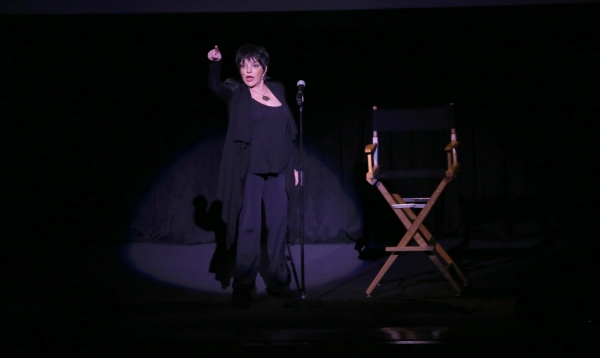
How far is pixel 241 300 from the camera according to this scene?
2805mm

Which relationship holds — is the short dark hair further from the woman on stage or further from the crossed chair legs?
the crossed chair legs

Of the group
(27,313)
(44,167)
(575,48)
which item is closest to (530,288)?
(27,313)

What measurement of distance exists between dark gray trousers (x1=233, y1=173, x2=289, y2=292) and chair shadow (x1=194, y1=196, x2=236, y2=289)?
62 cm

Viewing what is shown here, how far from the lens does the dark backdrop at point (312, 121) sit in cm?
488

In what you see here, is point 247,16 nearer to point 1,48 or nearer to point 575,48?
point 1,48

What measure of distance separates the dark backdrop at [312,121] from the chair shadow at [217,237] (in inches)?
0.9

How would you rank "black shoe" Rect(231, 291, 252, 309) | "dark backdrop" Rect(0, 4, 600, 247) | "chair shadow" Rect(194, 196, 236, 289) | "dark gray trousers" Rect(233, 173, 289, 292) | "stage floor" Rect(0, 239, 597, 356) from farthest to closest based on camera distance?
"dark backdrop" Rect(0, 4, 600, 247), "chair shadow" Rect(194, 196, 236, 289), "dark gray trousers" Rect(233, 173, 289, 292), "black shoe" Rect(231, 291, 252, 309), "stage floor" Rect(0, 239, 597, 356)

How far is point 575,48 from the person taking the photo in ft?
16.2

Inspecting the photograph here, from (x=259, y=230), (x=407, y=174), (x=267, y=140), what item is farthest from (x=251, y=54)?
(x=407, y=174)

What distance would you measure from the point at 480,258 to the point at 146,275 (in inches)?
96.9

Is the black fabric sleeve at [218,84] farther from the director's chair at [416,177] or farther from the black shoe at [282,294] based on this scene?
the black shoe at [282,294]

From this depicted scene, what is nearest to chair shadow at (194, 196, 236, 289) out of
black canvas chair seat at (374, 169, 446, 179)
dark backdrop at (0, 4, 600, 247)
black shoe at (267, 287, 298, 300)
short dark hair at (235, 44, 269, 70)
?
dark backdrop at (0, 4, 600, 247)

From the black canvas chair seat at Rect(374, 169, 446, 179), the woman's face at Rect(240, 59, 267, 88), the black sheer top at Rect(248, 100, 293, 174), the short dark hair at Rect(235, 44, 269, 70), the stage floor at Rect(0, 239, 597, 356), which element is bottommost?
the stage floor at Rect(0, 239, 597, 356)

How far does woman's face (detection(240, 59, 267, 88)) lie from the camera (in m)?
2.94
